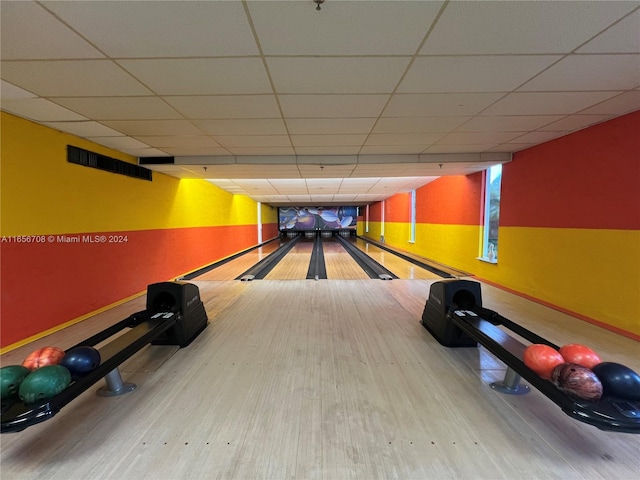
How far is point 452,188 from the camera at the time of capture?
667cm

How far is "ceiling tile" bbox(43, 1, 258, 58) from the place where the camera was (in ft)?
4.58

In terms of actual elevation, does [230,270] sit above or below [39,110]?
below

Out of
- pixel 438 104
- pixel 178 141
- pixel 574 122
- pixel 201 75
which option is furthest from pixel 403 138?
pixel 178 141

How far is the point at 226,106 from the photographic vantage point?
258cm

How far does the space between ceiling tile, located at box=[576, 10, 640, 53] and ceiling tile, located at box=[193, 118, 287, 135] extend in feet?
7.79

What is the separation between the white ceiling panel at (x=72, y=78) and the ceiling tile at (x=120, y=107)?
0.32ft

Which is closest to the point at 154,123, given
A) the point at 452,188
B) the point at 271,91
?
the point at 271,91

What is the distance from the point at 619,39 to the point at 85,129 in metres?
4.49

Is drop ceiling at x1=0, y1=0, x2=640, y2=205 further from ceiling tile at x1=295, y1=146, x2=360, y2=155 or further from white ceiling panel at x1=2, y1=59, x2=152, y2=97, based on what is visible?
ceiling tile at x1=295, y1=146, x2=360, y2=155

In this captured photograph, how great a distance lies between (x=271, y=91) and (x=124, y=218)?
3.22 m

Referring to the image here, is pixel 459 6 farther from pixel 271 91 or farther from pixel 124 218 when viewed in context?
pixel 124 218

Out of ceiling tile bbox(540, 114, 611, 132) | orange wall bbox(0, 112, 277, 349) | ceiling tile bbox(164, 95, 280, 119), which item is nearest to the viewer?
ceiling tile bbox(164, 95, 280, 119)

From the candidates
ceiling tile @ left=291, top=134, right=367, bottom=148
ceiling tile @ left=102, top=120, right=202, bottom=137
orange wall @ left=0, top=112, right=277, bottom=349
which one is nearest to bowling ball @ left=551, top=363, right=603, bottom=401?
ceiling tile @ left=291, top=134, right=367, bottom=148

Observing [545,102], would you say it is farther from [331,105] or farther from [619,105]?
[331,105]
